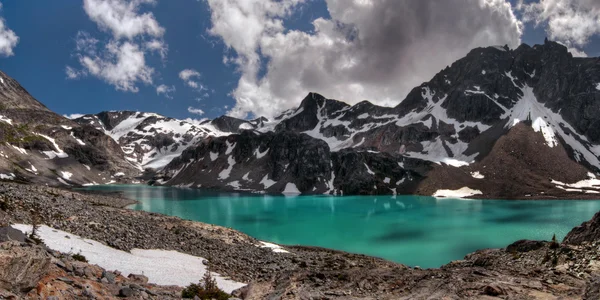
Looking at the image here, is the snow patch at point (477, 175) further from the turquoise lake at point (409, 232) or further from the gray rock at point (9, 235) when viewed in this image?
the gray rock at point (9, 235)

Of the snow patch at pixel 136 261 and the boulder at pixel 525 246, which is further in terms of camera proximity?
the boulder at pixel 525 246

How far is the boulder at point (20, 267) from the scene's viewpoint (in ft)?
24.3

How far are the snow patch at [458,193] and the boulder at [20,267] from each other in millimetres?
149060

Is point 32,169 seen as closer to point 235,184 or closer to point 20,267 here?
point 235,184

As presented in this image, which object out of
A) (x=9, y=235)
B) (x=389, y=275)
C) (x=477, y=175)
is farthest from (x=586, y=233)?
(x=477, y=175)

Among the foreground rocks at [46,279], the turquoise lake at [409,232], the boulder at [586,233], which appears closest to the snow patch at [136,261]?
the foreground rocks at [46,279]

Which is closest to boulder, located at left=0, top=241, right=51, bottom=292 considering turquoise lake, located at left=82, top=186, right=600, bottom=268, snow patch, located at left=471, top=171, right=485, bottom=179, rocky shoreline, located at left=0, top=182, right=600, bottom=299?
rocky shoreline, located at left=0, top=182, right=600, bottom=299

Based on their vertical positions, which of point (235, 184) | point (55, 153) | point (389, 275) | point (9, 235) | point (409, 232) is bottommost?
point (409, 232)

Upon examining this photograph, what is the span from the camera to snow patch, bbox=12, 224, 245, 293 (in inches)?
666

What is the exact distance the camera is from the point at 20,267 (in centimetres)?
788

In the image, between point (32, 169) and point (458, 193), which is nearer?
point (458, 193)

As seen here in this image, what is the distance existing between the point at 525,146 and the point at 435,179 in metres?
54.7

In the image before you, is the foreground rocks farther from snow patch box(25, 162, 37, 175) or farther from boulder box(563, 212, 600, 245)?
snow patch box(25, 162, 37, 175)

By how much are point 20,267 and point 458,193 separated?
507 feet
